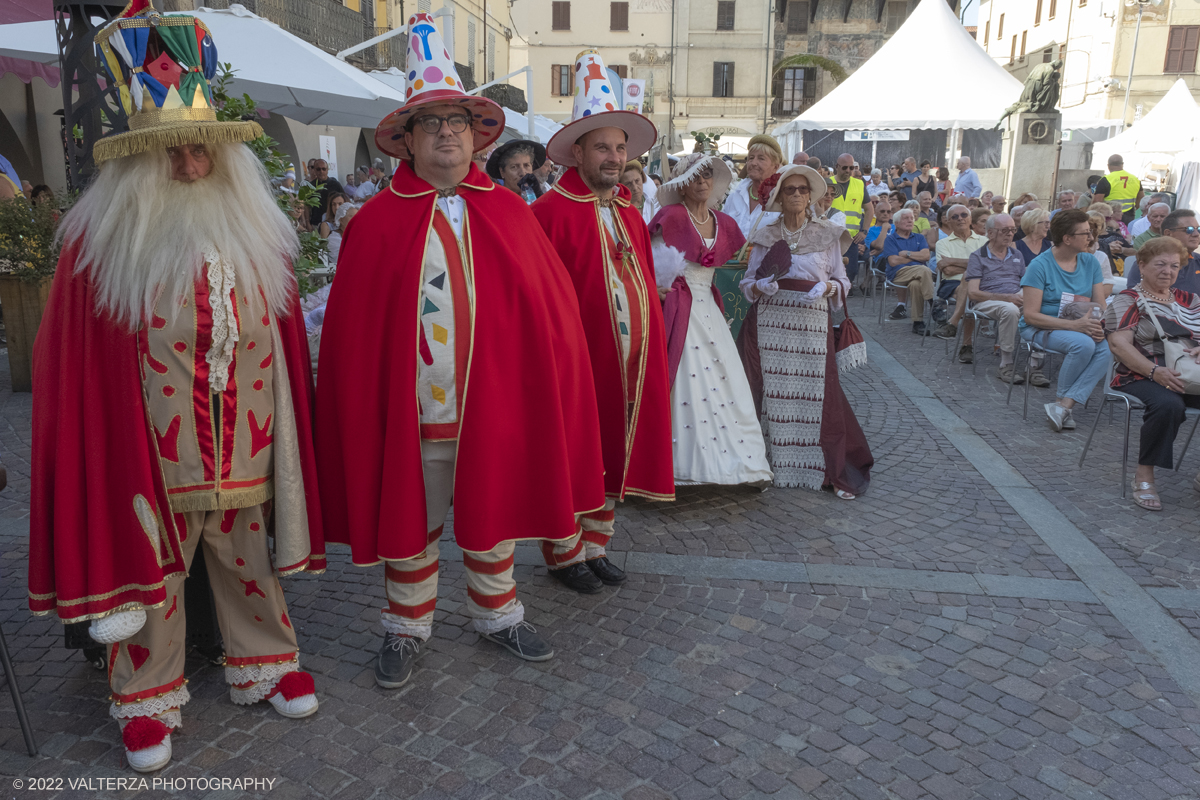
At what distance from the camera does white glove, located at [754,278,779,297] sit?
4957 millimetres

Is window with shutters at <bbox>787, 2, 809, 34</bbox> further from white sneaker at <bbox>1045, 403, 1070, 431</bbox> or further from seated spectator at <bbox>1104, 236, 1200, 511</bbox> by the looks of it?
seated spectator at <bbox>1104, 236, 1200, 511</bbox>

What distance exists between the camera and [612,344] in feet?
12.3

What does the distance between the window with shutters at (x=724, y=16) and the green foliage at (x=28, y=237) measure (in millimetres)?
41047

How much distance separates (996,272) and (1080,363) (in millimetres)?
2057

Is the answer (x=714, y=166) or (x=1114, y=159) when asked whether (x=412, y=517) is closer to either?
(x=714, y=166)

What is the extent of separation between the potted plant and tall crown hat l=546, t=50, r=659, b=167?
14.3 feet

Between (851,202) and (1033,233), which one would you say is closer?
(1033,233)

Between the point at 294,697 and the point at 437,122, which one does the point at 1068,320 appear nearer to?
the point at 437,122

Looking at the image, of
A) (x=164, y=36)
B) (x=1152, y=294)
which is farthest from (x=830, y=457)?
(x=164, y=36)

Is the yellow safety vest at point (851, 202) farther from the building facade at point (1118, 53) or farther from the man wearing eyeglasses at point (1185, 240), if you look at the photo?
the building facade at point (1118, 53)

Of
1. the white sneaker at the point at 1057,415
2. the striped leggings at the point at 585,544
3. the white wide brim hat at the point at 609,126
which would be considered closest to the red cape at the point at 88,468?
the striped leggings at the point at 585,544

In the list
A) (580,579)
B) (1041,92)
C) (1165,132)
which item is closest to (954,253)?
(580,579)

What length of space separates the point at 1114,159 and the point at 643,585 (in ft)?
42.1

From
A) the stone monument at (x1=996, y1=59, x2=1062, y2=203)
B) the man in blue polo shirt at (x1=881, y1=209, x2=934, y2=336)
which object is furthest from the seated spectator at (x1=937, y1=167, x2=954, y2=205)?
the man in blue polo shirt at (x1=881, y1=209, x2=934, y2=336)
